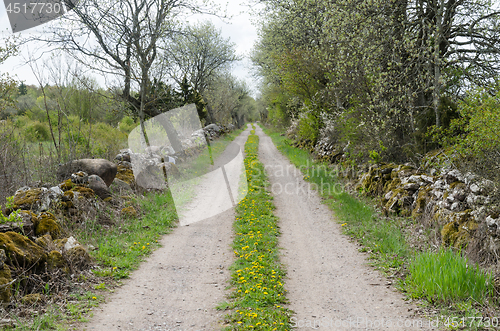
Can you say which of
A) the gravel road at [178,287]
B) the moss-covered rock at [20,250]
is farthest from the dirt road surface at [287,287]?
the moss-covered rock at [20,250]

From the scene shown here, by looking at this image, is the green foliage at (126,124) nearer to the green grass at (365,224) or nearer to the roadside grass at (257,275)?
the green grass at (365,224)

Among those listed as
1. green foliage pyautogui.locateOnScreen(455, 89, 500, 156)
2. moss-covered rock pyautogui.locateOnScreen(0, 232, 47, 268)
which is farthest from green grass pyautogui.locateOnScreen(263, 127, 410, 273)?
moss-covered rock pyautogui.locateOnScreen(0, 232, 47, 268)

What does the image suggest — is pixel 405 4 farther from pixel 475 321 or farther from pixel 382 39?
pixel 475 321

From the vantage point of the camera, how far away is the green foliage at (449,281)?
4.43 m

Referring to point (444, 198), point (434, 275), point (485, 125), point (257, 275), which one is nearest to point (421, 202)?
point (444, 198)

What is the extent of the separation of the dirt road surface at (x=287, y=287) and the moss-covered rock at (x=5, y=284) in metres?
1.13

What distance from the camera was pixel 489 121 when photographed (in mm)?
5715

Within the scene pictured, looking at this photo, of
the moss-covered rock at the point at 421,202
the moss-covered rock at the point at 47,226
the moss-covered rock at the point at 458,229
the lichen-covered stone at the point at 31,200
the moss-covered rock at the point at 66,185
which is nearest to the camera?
the moss-covered rock at the point at 458,229

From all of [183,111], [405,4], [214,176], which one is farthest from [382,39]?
[183,111]

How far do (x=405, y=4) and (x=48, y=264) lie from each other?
34.8 feet

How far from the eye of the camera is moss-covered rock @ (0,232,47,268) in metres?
4.72

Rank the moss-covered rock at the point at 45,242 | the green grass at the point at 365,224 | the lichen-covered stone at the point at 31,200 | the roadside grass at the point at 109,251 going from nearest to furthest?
the roadside grass at the point at 109,251
the moss-covered rock at the point at 45,242
the green grass at the point at 365,224
the lichen-covered stone at the point at 31,200

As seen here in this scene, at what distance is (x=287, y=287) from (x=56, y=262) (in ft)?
12.3

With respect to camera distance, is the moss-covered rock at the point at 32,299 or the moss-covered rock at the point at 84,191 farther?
the moss-covered rock at the point at 84,191
